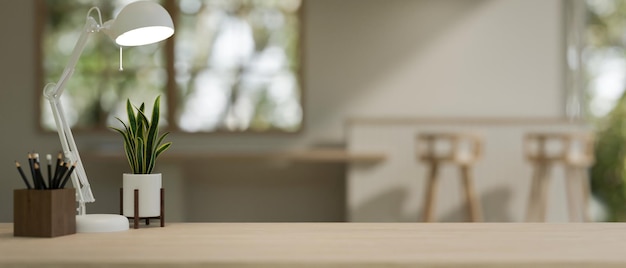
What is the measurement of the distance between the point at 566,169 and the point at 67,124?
184 inches

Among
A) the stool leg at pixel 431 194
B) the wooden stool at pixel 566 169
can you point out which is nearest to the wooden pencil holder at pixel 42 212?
the stool leg at pixel 431 194

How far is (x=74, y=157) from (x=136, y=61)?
4820 millimetres

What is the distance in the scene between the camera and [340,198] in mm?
6996

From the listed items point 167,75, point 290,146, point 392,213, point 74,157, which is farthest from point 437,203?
point 74,157

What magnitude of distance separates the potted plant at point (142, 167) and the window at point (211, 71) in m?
4.65

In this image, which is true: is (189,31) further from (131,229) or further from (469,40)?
(131,229)

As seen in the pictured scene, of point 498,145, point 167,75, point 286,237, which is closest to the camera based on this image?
point 286,237

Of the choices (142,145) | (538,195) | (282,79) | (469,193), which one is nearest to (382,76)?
(282,79)

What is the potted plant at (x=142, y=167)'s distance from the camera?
2.25 m

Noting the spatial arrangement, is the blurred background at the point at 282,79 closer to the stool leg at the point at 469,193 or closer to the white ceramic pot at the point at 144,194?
the stool leg at the point at 469,193

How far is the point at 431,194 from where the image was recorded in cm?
600

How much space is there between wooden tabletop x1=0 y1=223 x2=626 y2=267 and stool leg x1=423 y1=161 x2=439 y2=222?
3.73m

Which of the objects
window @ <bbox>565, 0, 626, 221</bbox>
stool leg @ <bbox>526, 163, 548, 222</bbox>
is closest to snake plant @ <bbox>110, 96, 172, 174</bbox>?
stool leg @ <bbox>526, 163, 548, 222</bbox>

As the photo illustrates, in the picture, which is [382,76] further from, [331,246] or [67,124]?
[331,246]
